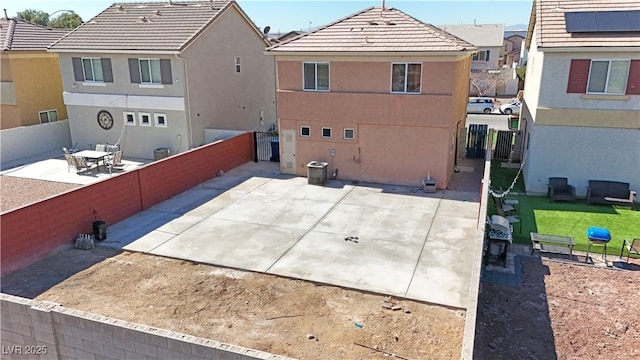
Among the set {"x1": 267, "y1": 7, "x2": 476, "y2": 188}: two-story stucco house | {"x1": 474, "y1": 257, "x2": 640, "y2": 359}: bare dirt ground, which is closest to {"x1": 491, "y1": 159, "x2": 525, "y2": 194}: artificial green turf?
{"x1": 267, "y1": 7, "x2": 476, "y2": 188}: two-story stucco house

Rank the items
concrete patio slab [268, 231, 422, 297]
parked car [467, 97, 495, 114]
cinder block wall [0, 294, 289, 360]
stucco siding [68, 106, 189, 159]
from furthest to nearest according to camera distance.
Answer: parked car [467, 97, 495, 114] → stucco siding [68, 106, 189, 159] → concrete patio slab [268, 231, 422, 297] → cinder block wall [0, 294, 289, 360]

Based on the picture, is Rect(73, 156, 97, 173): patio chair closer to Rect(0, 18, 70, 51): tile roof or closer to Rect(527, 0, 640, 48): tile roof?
Rect(0, 18, 70, 51): tile roof

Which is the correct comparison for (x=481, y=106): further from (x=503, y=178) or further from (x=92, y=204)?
(x=92, y=204)

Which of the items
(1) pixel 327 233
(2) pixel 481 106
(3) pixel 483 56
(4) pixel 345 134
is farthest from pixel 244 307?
(3) pixel 483 56

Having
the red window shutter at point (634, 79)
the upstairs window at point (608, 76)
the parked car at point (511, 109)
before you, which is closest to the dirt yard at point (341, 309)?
the red window shutter at point (634, 79)

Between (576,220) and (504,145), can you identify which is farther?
(504,145)

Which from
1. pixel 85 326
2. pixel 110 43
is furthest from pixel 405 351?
pixel 110 43

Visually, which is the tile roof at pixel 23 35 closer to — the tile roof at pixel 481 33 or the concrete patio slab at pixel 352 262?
the concrete patio slab at pixel 352 262
